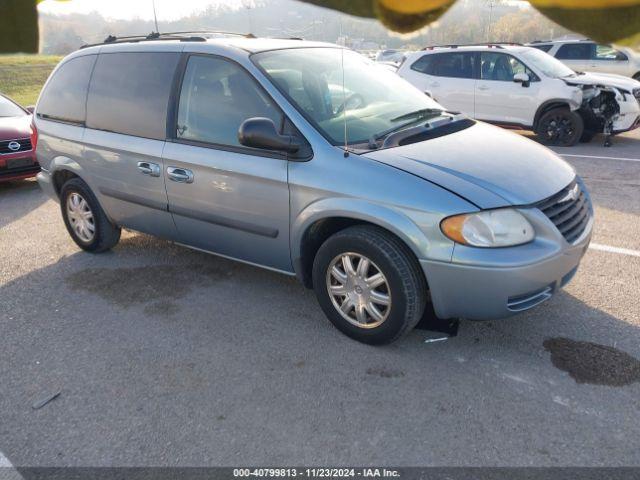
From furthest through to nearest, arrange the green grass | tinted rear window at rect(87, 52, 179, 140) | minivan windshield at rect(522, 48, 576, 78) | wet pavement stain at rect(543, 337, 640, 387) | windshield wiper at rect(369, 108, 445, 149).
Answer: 1. minivan windshield at rect(522, 48, 576, 78)
2. tinted rear window at rect(87, 52, 179, 140)
3. windshield wiper at rect(369, 108, 445, 149)
4. wet pavement stain at rect(543, 337, 640, 387)
5. the green grass

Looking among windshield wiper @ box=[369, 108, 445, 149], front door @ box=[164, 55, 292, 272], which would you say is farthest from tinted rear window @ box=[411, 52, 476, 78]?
front door @ box=[164, 55, 292, 272]

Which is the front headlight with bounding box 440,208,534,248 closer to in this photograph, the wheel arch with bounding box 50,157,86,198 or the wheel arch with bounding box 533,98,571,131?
the wheel arch with bounding box 50,157,86,198

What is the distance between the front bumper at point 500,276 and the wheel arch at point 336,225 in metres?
0.16

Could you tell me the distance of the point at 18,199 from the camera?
21.8 ft

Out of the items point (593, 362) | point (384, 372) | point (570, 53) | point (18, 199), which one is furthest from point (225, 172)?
point (570, 53)

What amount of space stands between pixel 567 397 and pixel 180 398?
6.19 ft

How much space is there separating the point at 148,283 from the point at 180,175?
3.13 feet

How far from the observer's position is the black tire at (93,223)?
14.9ft

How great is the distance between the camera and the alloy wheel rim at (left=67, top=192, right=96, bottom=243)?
4.63 metres

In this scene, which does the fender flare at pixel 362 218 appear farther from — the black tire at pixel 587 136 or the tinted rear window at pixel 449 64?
the black tire at pixel 587 136

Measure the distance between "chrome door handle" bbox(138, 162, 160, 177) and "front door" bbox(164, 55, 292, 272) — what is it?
0.29ft

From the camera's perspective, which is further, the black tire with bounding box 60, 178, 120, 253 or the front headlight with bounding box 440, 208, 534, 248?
the black tire with bounding box 60, 178, 120, 253

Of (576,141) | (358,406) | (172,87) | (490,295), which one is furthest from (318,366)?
(576,141)

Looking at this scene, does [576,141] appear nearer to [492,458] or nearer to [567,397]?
[567,397]
